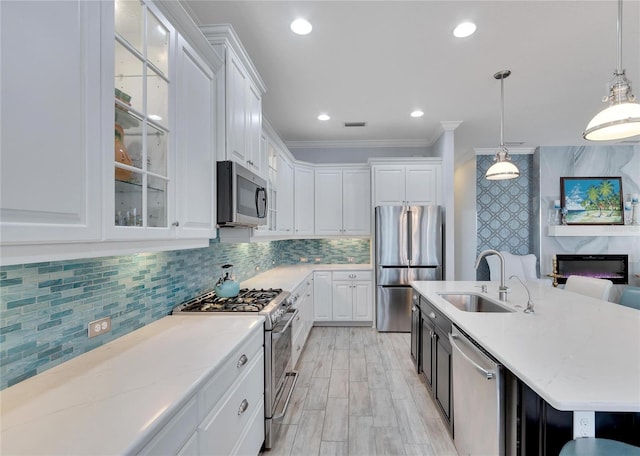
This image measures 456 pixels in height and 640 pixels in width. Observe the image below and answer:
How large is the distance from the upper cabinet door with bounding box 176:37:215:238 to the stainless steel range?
21.1 inches

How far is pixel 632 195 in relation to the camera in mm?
4973

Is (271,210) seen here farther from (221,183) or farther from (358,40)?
(358,40)

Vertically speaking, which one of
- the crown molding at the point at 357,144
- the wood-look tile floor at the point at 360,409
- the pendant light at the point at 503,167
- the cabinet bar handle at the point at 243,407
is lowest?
the wood-look tile floor at the point at 360,409

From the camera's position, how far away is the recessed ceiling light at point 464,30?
79.2 inches

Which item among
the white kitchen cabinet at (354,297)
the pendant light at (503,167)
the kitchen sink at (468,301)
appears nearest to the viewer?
the kitchen sink at (468,301)

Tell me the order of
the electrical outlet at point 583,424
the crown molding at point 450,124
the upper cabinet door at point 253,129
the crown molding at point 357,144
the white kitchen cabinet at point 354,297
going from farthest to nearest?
the crown molding at point 357,144, the white kitchen cabinet at point 354,297, the crown molding at point 450,124, the upper cabinet door at point 253,129, the electrical outlet at point 583,424

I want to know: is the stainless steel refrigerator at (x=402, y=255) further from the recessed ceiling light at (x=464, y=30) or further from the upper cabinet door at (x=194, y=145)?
the upper cabinet door at (x=194, y=145)

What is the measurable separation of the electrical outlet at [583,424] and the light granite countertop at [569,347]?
0.46 ft

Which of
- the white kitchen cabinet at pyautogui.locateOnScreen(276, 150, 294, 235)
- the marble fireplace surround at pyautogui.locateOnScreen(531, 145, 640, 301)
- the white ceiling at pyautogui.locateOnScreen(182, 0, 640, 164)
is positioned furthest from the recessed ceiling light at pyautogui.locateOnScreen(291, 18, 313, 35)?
the marble fireplace surround at pyautogui.locateOnScreen(531, 145, 640, 301)

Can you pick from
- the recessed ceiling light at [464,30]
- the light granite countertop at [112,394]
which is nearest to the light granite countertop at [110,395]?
the light granite countertop at [112,394]

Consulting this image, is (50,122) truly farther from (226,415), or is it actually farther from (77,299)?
(226,415)

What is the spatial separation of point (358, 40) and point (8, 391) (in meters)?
2.70

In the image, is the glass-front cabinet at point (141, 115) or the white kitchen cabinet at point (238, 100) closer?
the glass-front cabinet at point (141, 115)

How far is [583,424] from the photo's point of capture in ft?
3.40
